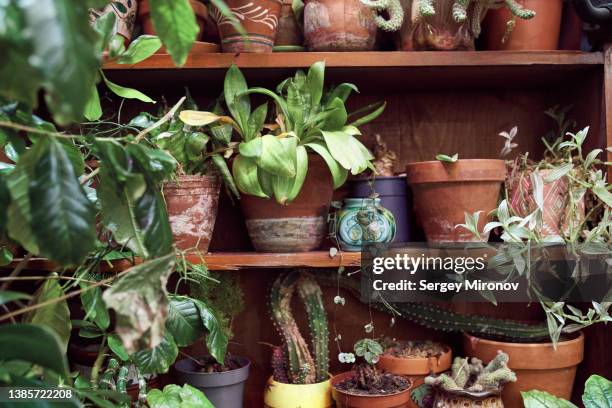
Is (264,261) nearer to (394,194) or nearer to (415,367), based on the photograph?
(394,194)

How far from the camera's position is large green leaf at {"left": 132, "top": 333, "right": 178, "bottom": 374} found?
2.59ft

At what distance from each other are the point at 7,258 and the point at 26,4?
2.43 feet

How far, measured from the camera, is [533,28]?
1245mm

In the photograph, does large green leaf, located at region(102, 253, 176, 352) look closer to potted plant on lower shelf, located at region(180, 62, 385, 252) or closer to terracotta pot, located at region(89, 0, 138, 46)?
potted plant on lower shelf, located at region(180, 62, 385, 252)

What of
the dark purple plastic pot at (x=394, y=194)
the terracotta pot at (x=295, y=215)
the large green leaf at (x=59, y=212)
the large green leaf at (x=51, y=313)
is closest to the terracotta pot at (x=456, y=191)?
the dark purple plastic pot at (x=394, y=194)

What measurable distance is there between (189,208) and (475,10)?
823 mm

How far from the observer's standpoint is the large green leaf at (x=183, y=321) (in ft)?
2.73

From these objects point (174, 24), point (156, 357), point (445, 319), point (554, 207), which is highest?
point (174, 24)

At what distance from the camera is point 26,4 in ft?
1.00

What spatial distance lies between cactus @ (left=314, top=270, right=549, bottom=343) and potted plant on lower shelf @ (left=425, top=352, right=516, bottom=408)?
12 centimetres

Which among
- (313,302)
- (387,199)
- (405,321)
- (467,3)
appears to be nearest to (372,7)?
(467,3)

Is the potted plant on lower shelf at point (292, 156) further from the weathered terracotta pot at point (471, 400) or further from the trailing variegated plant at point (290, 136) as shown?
the weathered terracotta pot at point (471, 400)

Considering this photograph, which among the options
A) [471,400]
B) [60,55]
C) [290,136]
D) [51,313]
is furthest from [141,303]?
[471,400]

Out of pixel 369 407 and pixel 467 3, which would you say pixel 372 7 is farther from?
pixel 369 407
